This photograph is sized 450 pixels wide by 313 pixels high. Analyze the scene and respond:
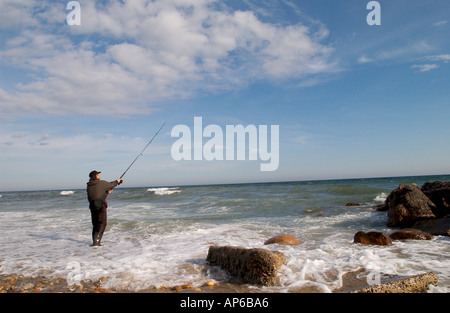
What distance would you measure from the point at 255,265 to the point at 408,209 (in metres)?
7.17

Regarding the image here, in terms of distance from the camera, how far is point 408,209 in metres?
8.84

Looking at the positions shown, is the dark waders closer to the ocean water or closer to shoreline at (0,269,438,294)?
the ocean water

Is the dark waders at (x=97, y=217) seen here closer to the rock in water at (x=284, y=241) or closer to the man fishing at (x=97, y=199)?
the man fishing at (x=97, y=199)

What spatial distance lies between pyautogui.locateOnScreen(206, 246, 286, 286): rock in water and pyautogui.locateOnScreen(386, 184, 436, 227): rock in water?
6.26m

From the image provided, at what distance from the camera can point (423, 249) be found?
18.9 ft

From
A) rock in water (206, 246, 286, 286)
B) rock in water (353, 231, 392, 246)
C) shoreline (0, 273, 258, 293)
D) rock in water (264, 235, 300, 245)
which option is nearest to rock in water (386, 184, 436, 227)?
rock in water (353, 231, 392, 246)

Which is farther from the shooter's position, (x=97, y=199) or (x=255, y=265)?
(x=97, y=199)

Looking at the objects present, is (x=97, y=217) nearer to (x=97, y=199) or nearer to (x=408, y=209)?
(x=97, y=199)

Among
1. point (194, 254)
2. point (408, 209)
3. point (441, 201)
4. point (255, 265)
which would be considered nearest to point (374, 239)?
point (255, 265)

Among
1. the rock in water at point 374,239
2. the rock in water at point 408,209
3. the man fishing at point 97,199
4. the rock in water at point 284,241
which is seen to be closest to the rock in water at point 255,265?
the rock in water at point 284,241

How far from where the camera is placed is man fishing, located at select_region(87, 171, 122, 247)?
680cm
